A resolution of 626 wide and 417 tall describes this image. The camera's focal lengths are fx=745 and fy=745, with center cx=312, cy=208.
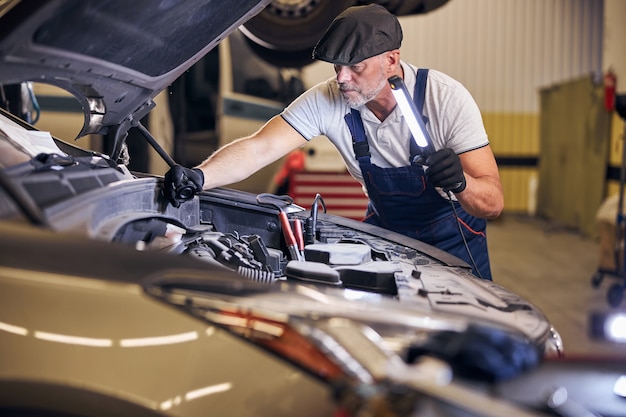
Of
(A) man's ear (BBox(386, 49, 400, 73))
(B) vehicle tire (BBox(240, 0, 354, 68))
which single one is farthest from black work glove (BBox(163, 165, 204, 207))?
(B) vehicle tire (BBox(240, 0, 354, 68))

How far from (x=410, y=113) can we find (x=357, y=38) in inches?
11.1

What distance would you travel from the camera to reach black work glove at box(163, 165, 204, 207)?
1915 millimetres

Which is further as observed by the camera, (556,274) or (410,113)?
(556,274)

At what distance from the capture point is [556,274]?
Answer: 5.51 m

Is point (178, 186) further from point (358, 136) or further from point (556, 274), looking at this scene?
point (556, 274)

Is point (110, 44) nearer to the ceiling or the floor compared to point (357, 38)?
nearer to the ceiling

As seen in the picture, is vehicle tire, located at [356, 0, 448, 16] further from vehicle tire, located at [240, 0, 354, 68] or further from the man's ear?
the man's ear

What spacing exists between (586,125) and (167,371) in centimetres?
736

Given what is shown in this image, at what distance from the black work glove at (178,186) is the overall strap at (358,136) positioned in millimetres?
670

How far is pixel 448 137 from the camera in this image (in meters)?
2.39

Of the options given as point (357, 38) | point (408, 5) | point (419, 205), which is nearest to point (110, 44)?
point (357, 38)

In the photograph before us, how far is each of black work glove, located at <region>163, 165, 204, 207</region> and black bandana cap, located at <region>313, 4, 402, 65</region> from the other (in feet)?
1.94

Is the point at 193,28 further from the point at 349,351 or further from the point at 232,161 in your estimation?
the point at 349,351

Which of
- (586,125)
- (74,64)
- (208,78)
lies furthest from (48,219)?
(586,125)
